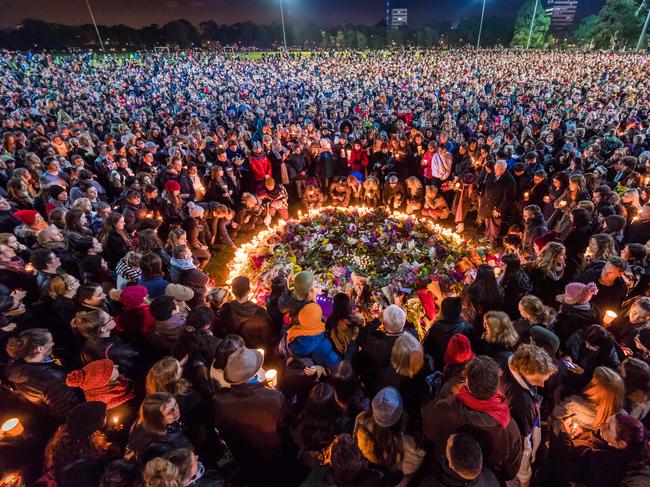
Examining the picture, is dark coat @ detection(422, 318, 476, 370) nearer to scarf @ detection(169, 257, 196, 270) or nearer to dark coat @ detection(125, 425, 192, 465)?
dark coat @ detection(125, 425, 192, 465)

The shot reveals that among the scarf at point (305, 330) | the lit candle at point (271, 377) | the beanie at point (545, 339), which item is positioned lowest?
the lit candle at point (271, 377)

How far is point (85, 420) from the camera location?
9.02ft

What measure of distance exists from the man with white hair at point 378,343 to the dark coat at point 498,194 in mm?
5581

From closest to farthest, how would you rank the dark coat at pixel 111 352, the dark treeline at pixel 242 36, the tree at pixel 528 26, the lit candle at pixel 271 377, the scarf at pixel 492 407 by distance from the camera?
the scarf at pixel 492 407, the dark coat at pixel 111 352, the lit candle at pixel 271 377, the tree at pixel 528 26, the dark treeline at pixel 242 36

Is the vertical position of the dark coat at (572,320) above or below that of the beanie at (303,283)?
below

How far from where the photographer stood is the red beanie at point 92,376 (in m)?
3.17

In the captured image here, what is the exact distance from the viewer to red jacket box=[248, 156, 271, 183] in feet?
33.2

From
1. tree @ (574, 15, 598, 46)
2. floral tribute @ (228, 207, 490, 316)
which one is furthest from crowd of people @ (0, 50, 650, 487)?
tree @ (574, 15, 598, 46)

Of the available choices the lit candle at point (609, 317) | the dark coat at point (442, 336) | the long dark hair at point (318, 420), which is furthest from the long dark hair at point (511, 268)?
the long dark hair at point (318, 420)

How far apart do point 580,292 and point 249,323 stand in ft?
13.7

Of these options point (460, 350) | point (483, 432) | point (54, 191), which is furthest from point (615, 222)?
point (54, 191)

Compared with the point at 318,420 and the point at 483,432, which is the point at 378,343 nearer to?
the point at 318,420

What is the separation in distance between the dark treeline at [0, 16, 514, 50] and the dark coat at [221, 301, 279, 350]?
4267 inches

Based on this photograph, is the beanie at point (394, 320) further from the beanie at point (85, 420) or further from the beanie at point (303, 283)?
the beanie at point (85, 420)
